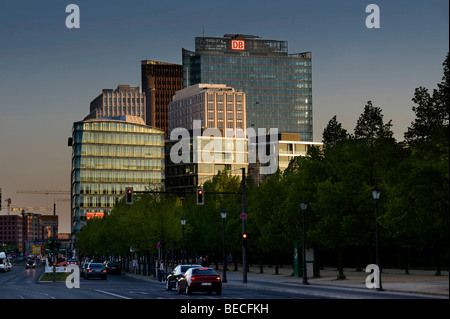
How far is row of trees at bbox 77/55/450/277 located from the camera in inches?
1619

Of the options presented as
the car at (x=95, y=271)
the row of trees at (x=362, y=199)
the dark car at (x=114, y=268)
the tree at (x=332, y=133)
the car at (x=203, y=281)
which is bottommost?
the dark car at (x=114, y=268)

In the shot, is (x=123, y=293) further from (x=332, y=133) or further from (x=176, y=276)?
(x=332, y=133)

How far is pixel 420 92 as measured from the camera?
65.6 meters

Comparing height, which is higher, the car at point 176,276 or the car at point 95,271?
the car at point 176,276

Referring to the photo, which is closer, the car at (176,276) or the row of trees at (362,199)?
the row of trees at (362,199)

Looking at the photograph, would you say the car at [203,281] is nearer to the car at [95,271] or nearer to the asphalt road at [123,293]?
the asphalt road at [123,293]

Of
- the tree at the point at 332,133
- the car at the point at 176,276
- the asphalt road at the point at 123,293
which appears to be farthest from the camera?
the tree at the point at 332,133

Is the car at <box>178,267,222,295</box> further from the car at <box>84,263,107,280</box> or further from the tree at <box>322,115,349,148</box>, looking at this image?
the tree at <box>322,115,349,148</box>

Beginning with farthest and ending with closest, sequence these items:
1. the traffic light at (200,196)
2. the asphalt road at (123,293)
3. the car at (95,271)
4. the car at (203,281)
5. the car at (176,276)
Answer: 1. the car at (95,271)
2. the traffic light at (200,196)
3. the car at (176,276)
4. the car at (203,281)
5. the asphalt road at (123,293)

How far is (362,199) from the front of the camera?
5697cm

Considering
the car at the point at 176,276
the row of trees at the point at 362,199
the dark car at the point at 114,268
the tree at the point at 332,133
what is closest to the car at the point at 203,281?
the car at the point at 176,276

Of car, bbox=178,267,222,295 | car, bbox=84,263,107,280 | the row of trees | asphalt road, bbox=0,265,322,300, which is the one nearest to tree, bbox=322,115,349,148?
the row of trees

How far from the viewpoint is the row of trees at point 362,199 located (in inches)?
1619
